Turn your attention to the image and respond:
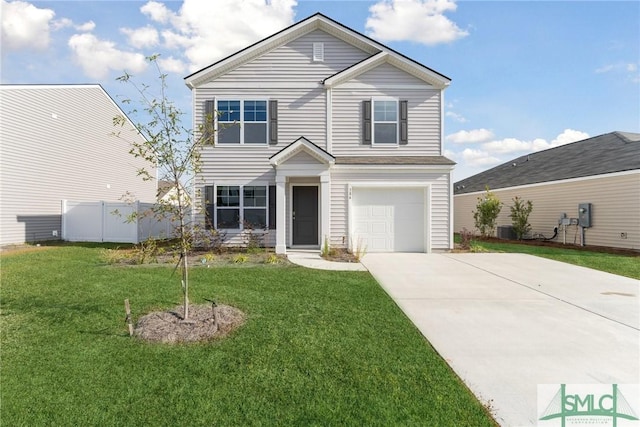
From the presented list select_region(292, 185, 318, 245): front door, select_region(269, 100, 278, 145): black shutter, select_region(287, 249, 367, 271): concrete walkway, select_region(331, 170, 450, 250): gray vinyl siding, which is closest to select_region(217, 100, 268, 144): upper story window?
select_region(269, 100, 278, 145): black shutter

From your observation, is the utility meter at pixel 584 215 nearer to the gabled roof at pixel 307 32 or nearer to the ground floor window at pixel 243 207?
the gabled roof at pixel 307 32

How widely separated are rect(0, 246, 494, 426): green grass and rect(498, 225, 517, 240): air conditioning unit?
14274 millimetres

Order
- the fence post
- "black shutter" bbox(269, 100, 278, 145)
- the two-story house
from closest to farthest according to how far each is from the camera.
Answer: the two-story house
"black shutter" bbox(269, 100, 278, 145)
the fence post

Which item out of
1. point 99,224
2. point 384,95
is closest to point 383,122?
point 384,95

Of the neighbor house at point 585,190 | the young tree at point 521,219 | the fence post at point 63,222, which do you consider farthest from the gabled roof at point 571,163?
the fence post at point 63,222

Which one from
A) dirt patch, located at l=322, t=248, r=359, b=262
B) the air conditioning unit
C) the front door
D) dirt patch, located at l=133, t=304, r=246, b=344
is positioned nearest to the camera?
dirt patch, located at l=133, t=304, r=246, b=344

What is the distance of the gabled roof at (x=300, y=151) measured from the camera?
33.9 feet

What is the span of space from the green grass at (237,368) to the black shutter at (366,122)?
7337mm

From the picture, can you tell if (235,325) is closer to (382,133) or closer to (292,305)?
(292,305)

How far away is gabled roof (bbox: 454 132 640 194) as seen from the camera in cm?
1355

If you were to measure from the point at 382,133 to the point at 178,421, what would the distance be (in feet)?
35.8

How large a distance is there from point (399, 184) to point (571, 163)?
11.4 meters

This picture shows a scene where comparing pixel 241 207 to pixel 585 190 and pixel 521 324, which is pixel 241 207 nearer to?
pixel 521 324

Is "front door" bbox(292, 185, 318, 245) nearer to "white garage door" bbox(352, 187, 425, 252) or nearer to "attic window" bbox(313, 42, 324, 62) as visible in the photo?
"white garage door" bbox(352, 187, 425, 252)
